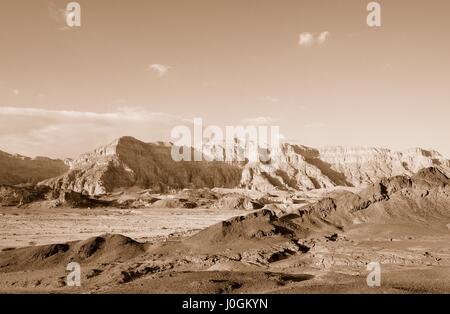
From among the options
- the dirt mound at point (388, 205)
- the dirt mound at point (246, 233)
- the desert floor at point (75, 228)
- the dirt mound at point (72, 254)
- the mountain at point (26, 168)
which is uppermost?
the mountain at point (26, 168)

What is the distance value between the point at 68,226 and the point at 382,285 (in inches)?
1600

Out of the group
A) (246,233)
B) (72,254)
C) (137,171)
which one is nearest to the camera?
(72,254)

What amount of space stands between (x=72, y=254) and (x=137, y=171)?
311 ft

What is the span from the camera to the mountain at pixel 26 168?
420 ft

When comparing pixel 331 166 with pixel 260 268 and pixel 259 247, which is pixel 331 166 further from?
pixel 260 268

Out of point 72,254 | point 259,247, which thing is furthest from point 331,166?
point 72,254

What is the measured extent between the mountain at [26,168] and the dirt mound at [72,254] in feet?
363

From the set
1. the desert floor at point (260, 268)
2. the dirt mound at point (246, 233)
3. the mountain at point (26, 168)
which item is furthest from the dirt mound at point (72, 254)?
the mountain at point (26, 168)

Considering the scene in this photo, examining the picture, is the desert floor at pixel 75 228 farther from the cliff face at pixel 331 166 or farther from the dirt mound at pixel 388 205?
the cliff face at pixel 331 166

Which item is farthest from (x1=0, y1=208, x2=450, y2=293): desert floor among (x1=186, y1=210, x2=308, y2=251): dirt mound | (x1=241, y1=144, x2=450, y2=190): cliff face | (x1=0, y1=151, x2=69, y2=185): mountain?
(x1=0, y1=151, x2=69, y2=185): mountain

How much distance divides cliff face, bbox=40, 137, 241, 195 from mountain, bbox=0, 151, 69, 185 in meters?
20.7

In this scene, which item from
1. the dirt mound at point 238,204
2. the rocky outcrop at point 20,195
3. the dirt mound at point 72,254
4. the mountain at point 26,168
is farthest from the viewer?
the mountain at point 26,168

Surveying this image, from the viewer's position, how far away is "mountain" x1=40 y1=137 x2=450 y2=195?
109688mm

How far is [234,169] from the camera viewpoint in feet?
454
